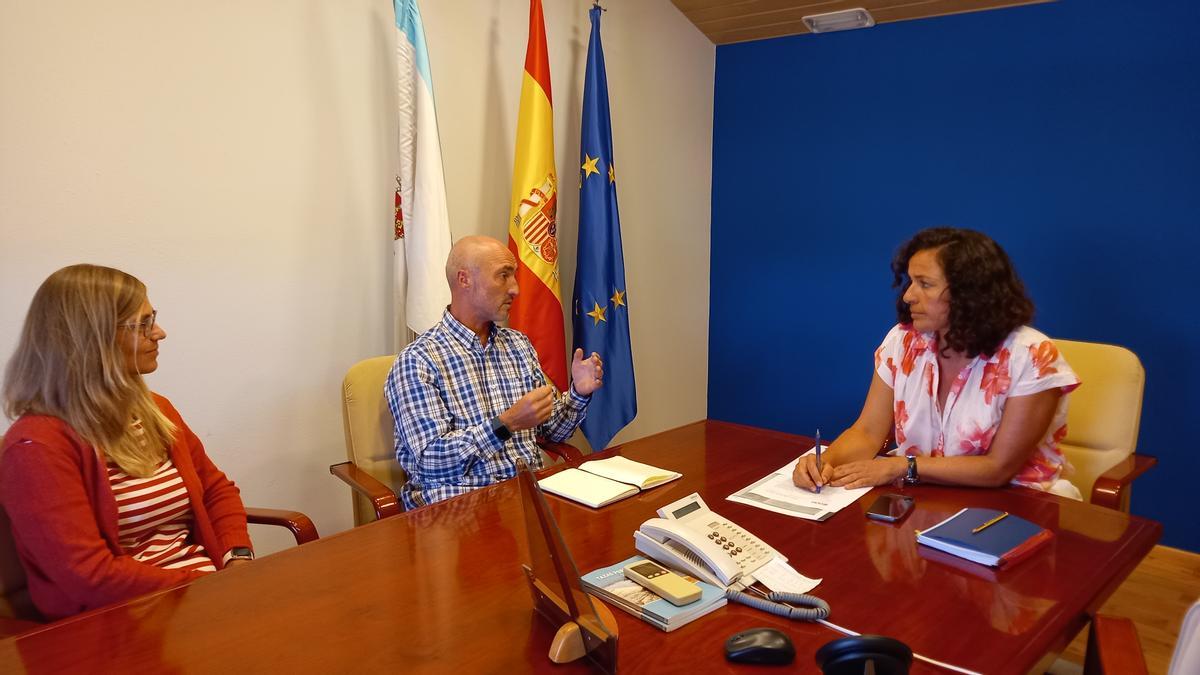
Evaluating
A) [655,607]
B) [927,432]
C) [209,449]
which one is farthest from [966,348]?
[209,449]

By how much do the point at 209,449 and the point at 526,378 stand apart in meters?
0.99

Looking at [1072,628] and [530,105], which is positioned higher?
[530,105]

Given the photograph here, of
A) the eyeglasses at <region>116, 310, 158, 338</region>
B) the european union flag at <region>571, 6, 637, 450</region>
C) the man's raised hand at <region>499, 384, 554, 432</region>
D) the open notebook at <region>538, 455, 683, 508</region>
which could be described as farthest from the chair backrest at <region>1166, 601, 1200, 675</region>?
the european union flag at <region>571, 6, 637, 450</region>

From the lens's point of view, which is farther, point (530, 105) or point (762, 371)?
point (762, 371)

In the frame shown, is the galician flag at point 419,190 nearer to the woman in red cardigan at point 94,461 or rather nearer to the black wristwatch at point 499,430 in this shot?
the black wristwatch at point 499,430

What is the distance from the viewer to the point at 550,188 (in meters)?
3.11

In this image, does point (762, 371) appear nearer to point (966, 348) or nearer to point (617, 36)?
point (617, 36)

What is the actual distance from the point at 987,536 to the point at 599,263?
2.10m

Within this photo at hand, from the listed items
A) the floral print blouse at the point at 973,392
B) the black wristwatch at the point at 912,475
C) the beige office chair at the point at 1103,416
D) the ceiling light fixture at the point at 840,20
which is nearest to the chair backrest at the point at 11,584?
the black wristwatch at the point at 912,475

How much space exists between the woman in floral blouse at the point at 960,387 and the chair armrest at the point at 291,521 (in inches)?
44.7

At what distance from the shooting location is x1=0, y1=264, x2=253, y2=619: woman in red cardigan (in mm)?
1469

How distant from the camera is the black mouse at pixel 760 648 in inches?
42.9

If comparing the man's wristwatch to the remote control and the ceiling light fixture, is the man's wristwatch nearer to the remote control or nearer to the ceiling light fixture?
the remote control

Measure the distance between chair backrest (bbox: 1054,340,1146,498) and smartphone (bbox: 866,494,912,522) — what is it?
84 cm
